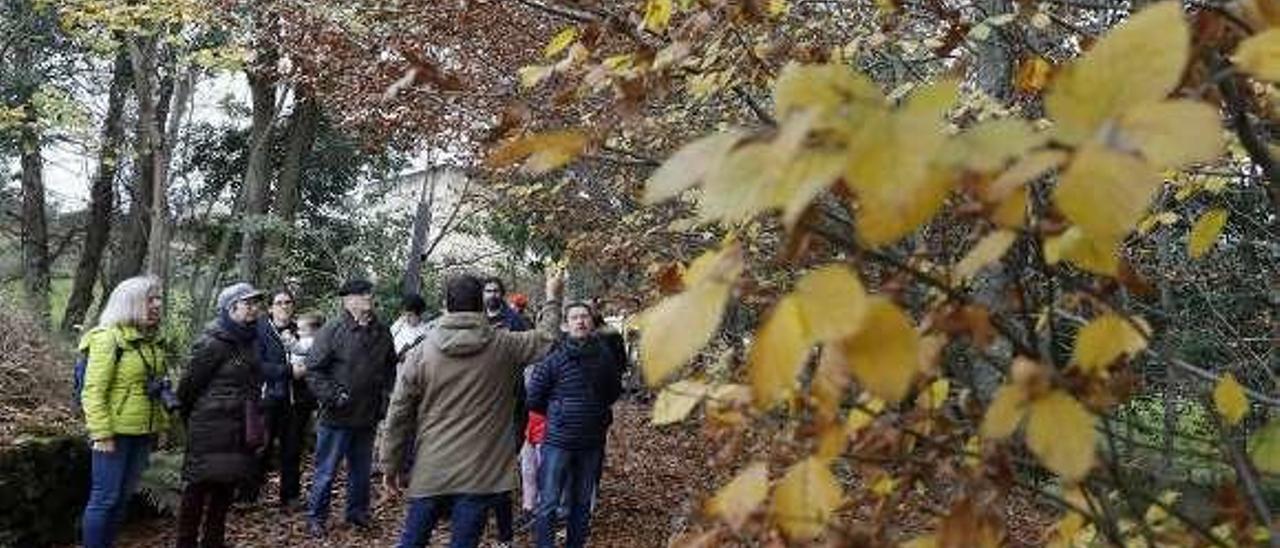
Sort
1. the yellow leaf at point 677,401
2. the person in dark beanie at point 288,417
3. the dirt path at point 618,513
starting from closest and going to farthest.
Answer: the yellow leaf at point 677,401 < the dirt path at point 618,513 < the person in dark beanie at point 288,417

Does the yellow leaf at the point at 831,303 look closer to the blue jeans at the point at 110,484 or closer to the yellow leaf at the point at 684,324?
the yellow leaf at the point at 684,324

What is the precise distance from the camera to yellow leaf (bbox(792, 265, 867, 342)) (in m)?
0.98

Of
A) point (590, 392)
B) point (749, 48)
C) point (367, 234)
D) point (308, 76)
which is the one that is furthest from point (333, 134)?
point (749, 48)

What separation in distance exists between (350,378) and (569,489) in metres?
1.64

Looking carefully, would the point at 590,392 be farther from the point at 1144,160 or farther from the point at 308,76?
the point at 308,76

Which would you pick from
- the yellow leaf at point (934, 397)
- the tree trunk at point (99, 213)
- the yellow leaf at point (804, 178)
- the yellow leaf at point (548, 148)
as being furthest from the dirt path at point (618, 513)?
the tree trunk at point (99, 213)

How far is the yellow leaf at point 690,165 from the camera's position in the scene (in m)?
1.01

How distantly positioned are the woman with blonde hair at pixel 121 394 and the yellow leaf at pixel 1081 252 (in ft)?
18.7

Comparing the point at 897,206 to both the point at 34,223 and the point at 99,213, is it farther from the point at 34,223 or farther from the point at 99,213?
the point at 34,223

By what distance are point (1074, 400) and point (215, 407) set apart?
20.0 ft

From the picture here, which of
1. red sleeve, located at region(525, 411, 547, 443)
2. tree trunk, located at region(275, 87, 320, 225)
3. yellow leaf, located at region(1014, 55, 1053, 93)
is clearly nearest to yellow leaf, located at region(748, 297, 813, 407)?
yellow leaf, located at region(1014, 55, 1053, 93)

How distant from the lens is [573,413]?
7.51m

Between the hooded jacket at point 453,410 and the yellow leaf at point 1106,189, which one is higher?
the yellow leaf at point 1106,189

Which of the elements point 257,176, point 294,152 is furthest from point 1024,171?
point 294,152
